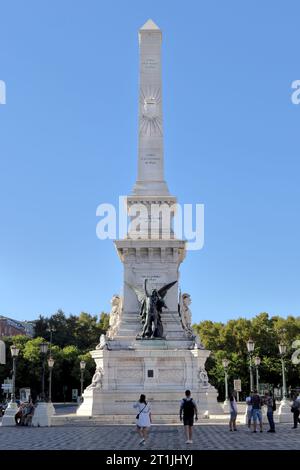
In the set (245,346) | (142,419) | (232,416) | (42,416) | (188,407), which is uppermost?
(245,346)

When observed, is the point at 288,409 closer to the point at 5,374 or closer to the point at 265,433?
the point at 265,433

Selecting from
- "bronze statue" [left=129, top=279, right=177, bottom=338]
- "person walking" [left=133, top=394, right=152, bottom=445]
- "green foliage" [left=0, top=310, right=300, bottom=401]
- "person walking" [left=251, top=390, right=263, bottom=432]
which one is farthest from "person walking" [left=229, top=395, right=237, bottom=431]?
"green foliage" [left=0, top=310, right=300, bottom=401]

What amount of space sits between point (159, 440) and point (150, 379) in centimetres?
1751

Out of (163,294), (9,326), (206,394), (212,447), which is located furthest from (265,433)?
(9,326)

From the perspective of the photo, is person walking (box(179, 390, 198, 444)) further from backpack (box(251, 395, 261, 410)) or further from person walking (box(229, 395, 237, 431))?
person walking (box(229, 395, 237, 431))

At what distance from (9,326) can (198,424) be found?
84192mm

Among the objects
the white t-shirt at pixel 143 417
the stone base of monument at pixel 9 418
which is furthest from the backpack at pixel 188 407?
the stone base of monument at pixel 9 418

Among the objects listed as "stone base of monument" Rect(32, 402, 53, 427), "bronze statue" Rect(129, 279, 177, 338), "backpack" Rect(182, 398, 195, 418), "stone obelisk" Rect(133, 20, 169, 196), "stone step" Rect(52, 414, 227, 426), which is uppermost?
"stone obelisk" Rect(133, 20, 169, 196)

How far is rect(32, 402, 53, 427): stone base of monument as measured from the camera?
32.4 metres

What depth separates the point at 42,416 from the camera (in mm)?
32625

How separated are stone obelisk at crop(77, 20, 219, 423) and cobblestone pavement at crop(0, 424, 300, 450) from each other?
343 inches

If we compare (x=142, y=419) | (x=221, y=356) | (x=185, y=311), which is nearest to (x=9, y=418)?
(x=185, y=311)

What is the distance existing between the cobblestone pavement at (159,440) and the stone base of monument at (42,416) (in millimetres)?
5307

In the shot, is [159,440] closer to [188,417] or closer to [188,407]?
[188,407]
